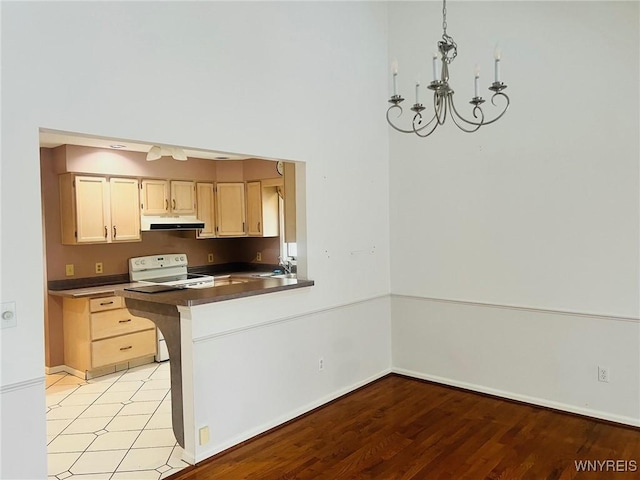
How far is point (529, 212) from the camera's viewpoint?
3889 mm

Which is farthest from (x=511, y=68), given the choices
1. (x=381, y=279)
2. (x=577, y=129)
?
(x=381, y=279)

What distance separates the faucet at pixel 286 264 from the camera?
6.11 meters

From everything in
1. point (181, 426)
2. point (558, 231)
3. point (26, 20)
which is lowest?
point (181, 426)

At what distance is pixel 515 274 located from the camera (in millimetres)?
4004

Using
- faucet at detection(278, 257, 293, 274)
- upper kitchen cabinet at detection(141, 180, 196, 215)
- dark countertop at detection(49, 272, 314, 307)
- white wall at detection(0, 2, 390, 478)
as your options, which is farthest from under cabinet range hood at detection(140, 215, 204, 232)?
white wall at detection(0, 2, 390, 478)

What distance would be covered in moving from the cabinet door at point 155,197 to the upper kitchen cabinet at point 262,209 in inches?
43.5

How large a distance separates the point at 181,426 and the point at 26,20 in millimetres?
2508

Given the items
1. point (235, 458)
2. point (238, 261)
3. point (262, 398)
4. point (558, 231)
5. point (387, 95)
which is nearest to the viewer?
point (235, 458)

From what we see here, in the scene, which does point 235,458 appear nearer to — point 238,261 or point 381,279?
point 381,279

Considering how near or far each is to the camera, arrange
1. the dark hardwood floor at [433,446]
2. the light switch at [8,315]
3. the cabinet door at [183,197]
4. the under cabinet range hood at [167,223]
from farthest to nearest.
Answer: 1. the cabinet door at [183,197]
2. the under cabinet range hood at [167,223]
3. the dark hardwood floor at [433,446]
4. the light switch at [8,315]

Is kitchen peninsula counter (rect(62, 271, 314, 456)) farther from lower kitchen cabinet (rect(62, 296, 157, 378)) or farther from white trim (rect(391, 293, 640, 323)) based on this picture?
white trim (rect(391, 293, 640, 323))

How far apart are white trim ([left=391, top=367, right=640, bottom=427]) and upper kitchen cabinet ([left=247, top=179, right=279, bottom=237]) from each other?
2.53 meters

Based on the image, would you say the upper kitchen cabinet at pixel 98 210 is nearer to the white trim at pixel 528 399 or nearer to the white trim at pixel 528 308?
the white trim at pixel 528 308

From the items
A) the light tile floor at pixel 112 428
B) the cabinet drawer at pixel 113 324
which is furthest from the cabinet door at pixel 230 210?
the light tile floor at pixel 112 428
